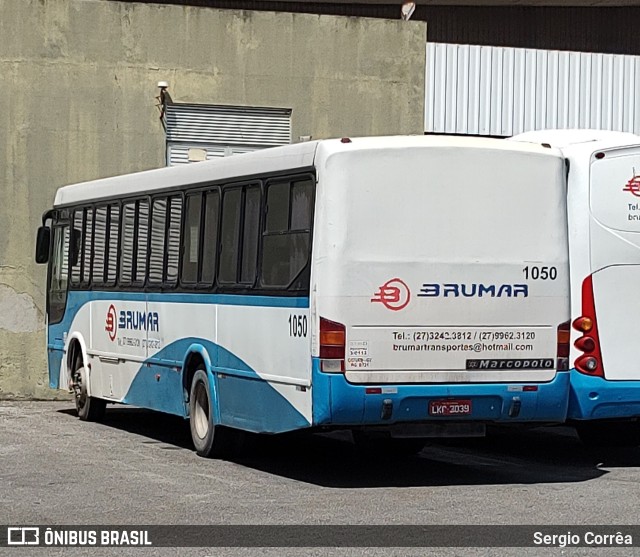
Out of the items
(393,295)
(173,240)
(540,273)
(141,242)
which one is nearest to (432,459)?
(540,273)

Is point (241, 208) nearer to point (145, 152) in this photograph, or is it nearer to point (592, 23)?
point (145, 152)

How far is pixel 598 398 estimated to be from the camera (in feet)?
44.5

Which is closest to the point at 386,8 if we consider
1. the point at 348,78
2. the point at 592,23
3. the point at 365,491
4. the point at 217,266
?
the point at 592,23

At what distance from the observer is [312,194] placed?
481 inches

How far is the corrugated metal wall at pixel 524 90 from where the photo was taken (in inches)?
955

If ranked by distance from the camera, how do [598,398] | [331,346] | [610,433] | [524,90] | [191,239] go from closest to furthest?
[331,346], [598,398], [191,239], [610,433], [524,90]

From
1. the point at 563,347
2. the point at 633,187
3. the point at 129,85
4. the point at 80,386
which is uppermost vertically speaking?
the point at 129,85

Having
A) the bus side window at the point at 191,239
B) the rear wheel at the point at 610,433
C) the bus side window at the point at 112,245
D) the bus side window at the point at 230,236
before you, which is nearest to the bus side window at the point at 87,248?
the bus side window at the point at 112,245

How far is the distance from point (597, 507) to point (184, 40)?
43.6 feet

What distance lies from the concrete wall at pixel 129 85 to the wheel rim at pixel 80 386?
11.4 ft

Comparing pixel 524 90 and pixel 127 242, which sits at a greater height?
pixel 524 90

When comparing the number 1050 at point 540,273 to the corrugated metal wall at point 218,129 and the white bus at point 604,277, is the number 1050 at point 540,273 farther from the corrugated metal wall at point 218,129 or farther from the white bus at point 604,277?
the corrugated metal wall at point 218,129

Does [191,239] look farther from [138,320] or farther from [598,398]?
[598,398]

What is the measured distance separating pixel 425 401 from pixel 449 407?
9.1 inches
